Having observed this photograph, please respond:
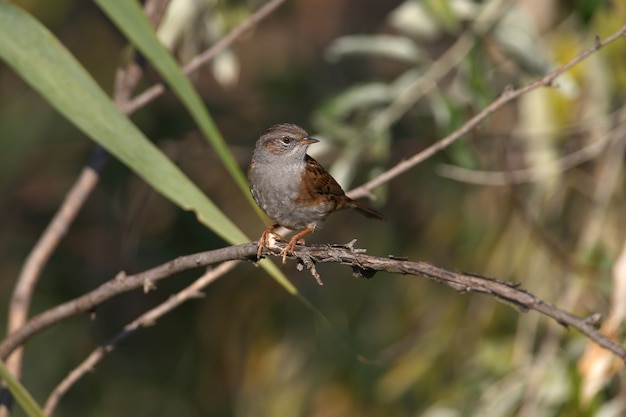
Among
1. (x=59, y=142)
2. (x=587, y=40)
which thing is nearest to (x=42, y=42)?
(x=587, y=40)

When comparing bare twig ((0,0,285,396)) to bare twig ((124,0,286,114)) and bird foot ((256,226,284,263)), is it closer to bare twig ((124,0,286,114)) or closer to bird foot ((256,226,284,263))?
bare twig ((124,0,286,114))

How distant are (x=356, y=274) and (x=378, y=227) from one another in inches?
149

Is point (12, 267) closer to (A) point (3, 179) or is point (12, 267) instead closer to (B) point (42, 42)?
(A) point (3, 179)

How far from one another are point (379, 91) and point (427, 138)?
114 cm

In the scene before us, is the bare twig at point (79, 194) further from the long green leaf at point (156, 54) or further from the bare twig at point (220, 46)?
the long green leaf at point (156, 54)

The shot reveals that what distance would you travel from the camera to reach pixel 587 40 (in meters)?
4.62

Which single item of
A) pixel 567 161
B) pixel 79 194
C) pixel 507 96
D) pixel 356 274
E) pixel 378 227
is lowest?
pixel 356 274

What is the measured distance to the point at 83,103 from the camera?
8.39 feet

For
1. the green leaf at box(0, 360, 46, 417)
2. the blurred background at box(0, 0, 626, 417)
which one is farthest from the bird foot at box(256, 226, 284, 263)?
the green leaf at box(0, 360, 46, 417)

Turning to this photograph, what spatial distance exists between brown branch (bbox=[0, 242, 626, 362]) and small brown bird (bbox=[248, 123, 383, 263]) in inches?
28.6

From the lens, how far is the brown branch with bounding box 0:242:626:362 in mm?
1738

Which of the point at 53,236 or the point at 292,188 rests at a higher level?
the point at 292,188

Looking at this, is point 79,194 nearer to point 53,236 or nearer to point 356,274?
point 53,236

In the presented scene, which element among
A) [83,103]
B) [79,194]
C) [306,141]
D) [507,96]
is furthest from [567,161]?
[83,103]
